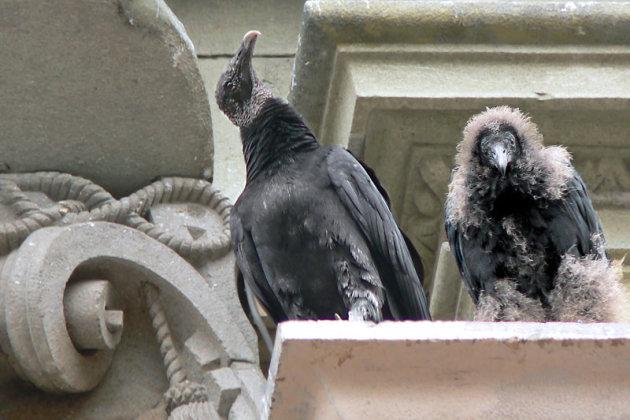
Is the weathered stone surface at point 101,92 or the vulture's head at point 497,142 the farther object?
the weathered stone surface at point 101,92

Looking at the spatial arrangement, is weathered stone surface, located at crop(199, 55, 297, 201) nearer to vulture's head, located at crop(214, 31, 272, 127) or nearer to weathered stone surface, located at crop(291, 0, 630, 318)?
vulture's head, located at crop(214, 31, 272, 127)

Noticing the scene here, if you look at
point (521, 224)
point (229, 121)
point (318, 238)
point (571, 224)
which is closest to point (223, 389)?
point (318, 238)

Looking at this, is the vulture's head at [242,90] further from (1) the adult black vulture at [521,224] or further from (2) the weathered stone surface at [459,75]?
(1) the adult black vulture at [521,224]

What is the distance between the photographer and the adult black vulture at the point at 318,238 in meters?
4.11

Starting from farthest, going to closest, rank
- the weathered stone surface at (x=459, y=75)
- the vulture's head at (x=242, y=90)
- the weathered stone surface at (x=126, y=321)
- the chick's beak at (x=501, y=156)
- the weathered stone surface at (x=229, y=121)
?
1. the weathered stone surface at (x=229, y=121)
2. the vulture's head at (x=242, y=90)
3. the weathered stone surface at (x=459, y=75)
4. the weathered stone surface at (x=126, y=321)
5. the chick's beak at (x=501, y=156)

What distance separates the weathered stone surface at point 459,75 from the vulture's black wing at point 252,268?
45 centimetres

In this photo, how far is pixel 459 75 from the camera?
179 inches

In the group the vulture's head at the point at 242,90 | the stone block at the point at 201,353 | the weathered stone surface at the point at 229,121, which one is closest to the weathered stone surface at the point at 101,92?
the vulture's head at the point at 242,90

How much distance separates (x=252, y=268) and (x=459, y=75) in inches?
34.6

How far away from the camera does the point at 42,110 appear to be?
4.72 metres

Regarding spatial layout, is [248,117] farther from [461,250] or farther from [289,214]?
[461,250]

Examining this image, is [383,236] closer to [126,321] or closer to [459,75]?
[459,75]

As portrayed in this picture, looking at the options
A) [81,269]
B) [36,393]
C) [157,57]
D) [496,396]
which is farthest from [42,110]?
[496,396]

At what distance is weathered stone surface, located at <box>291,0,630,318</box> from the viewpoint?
4484 millimetres
